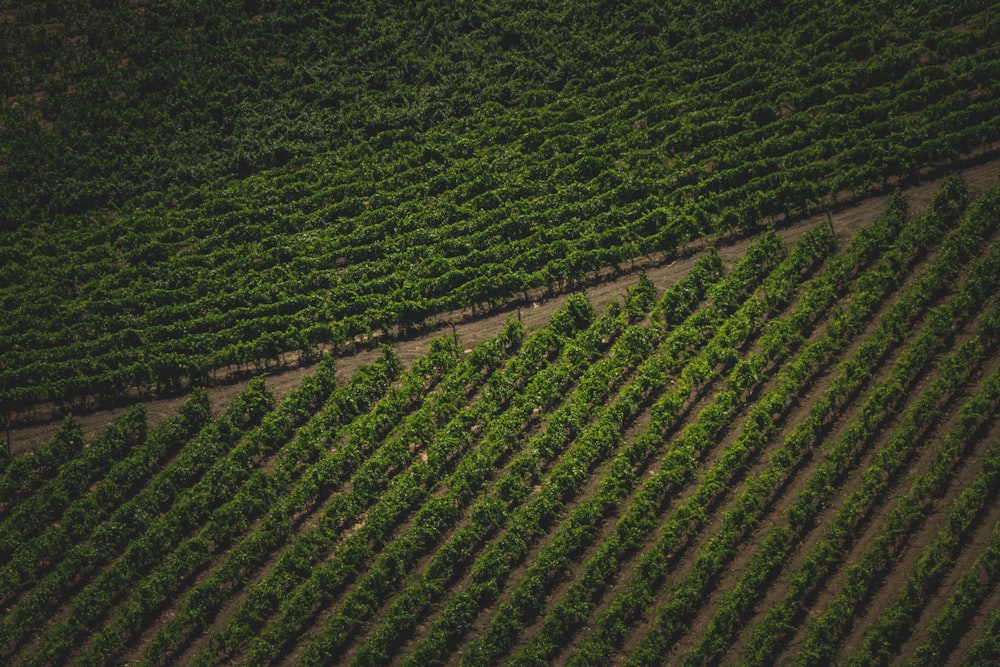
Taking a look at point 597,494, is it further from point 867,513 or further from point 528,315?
point 528,315

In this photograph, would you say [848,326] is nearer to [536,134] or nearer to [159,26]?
[536,134]

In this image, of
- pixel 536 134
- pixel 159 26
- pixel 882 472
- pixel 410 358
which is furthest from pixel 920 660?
pixel 159 26

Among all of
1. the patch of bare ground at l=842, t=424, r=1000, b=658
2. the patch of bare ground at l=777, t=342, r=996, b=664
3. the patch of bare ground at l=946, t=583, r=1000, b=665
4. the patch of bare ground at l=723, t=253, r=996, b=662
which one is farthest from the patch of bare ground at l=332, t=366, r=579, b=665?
the patch of bare ground at l=946, t=583, r=1000, b=665

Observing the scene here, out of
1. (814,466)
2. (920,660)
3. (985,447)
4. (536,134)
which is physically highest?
(536,134)

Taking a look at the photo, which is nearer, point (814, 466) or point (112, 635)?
point (112, 635)

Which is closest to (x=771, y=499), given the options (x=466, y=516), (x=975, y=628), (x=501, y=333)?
(x=975, y=628)
